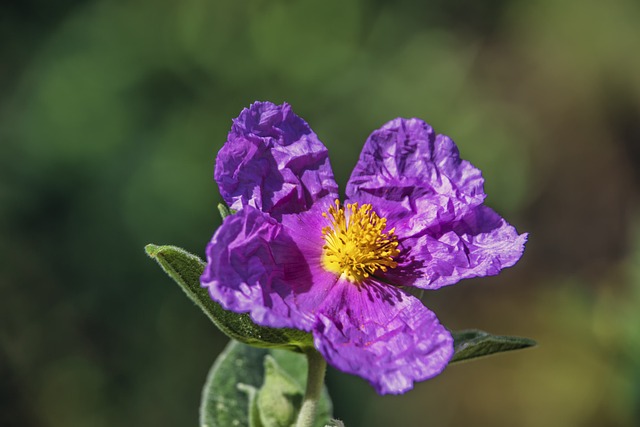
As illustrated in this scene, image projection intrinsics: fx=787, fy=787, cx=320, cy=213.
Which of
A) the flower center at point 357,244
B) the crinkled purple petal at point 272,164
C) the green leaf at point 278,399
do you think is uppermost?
the crinkled purple petal at point 272,164

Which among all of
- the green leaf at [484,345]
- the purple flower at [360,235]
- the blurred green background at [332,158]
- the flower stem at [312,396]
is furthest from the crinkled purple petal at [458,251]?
the blurred green background at [332,158]

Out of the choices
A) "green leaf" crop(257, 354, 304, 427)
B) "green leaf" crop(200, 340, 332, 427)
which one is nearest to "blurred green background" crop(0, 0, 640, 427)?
"green leaf" crop(200, 340, 332, 427)

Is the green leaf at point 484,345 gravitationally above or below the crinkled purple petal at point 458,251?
below

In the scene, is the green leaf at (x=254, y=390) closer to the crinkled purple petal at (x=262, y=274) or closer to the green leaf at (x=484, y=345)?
the crinkled purple petal at (x=262, y=274)

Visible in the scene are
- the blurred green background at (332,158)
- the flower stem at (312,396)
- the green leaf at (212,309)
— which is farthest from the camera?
the blurred green background at (332,158)

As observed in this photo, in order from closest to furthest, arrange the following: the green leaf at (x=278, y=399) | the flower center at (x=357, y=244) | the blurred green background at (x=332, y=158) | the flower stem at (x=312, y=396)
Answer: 1. the flower stem at (x=312, y=396)
2. the green leaf at (x=278, y=399)
3. the flower center at (x=357, y=244)
4. the blurred green background at (x=332, y=158)

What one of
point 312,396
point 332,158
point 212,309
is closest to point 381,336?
point 312,396

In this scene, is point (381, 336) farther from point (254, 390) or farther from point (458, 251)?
point (254, 390)
